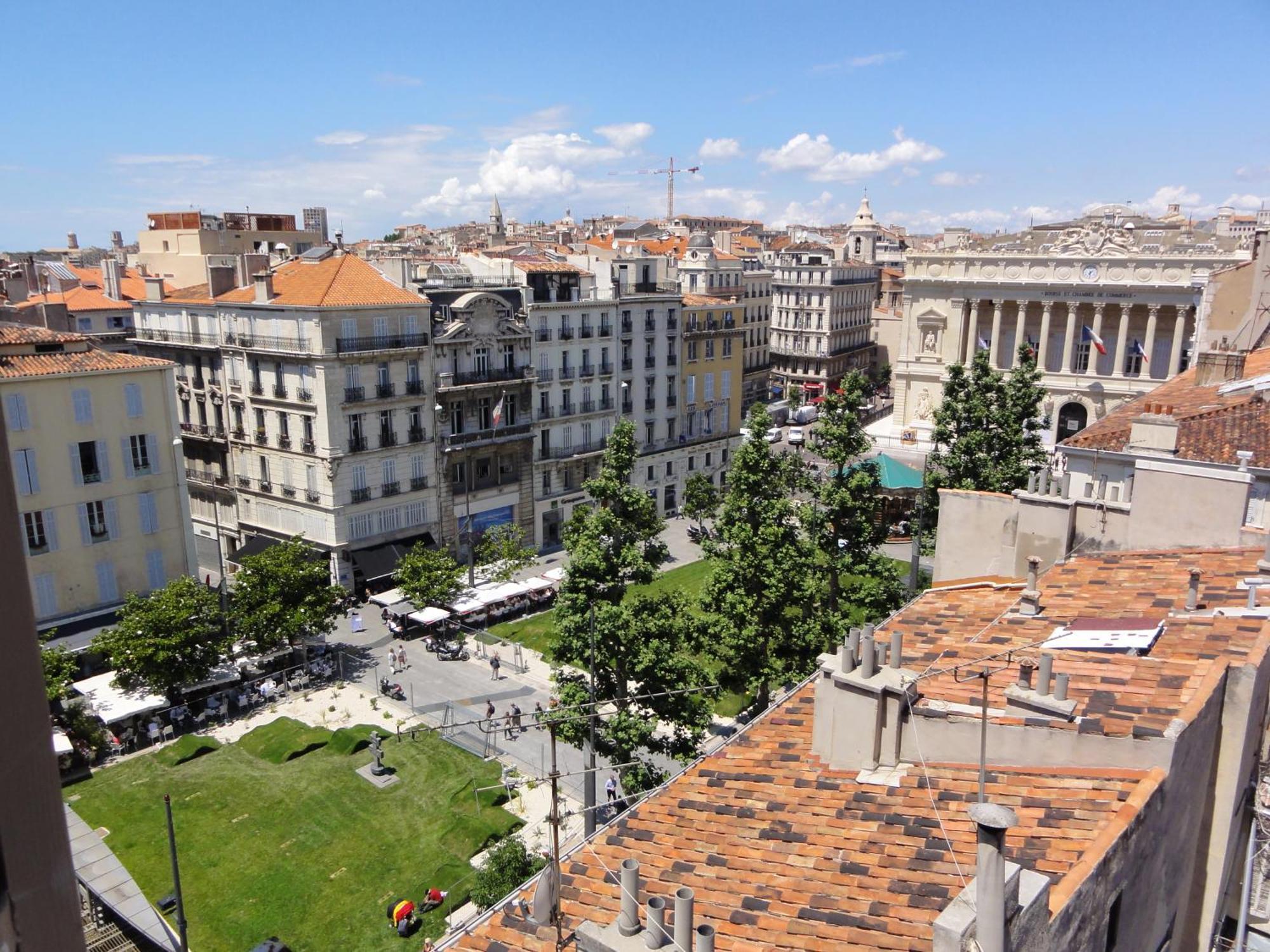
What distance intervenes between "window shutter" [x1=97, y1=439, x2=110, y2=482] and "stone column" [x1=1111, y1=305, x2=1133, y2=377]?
61825 millimetres

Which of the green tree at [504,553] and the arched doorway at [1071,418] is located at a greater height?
the arched doorway at [1071,418]

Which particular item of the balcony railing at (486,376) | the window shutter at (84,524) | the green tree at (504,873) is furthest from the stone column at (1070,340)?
the window shutter at (84,524)

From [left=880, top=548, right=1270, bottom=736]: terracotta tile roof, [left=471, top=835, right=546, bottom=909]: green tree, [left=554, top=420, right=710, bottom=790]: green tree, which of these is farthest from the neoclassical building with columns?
[left=471, top=835, right=546, bottom=909]: green tree

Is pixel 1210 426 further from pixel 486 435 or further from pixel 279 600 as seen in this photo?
pixel 486 435

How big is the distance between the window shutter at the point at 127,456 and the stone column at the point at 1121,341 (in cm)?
6105

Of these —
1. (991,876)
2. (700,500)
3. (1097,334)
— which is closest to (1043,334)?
(1097,334)

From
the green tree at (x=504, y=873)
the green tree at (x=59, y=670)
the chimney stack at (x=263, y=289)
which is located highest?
the chimney stack at (x=263, y=289)

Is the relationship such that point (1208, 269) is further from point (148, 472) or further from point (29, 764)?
point (29, 764)

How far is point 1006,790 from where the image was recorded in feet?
36.0

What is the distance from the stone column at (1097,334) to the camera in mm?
65188

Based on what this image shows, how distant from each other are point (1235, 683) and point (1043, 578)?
6574 mm

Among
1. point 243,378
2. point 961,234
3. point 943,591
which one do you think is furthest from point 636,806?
point 961,234

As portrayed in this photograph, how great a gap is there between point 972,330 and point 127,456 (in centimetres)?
5785

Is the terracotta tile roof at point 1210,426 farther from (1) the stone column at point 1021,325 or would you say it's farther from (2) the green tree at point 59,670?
(1) the stone column at point 1021,325
